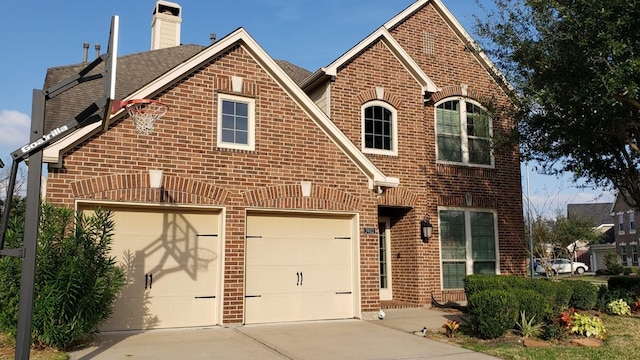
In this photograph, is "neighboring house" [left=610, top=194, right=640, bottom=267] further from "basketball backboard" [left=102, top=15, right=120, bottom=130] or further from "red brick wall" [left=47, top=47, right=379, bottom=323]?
"basketball backboard" [left=102, top=15, right=120, bottom=130]

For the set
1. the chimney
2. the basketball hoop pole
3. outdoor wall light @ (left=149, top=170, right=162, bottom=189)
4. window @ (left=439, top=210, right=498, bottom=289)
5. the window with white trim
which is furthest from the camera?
the window with white trim

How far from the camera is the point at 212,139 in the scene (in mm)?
10766

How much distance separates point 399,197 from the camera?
46.7ft

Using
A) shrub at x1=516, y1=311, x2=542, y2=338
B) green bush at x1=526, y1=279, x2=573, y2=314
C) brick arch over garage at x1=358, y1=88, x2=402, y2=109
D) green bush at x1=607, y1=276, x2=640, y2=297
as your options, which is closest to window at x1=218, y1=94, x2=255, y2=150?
brick arch over garage at x1=358, y1=88, x2=402, y2=109

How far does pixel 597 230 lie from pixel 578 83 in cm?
4732

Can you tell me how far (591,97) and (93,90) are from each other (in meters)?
12.5

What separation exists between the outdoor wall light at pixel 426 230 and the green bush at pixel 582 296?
11.8 feet

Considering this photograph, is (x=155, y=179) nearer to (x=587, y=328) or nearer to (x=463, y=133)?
(x=587, y=328)

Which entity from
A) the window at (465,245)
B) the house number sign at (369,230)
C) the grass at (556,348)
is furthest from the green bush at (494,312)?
the window at (465,245)

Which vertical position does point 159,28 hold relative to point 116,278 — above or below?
above

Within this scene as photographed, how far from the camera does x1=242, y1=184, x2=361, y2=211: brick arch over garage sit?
11.0 metres

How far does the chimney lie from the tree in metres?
12.0

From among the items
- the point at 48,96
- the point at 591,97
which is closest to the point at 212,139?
the point at 48,96

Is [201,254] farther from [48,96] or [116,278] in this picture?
[48,96]
